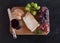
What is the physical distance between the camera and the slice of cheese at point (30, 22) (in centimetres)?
149

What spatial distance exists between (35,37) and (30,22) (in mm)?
87

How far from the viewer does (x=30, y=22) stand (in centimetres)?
150

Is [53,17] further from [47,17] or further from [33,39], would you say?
[33,39]

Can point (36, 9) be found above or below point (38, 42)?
above

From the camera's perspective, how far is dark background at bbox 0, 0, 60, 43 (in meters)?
1.50

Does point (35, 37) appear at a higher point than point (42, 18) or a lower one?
lower

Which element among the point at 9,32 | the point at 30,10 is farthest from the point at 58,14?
the point at 9,32

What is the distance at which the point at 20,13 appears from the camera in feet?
4.94

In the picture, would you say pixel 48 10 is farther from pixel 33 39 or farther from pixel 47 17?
pixel 33 39

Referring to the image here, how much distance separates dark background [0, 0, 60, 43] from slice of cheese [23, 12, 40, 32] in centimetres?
6

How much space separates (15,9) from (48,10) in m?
0.18

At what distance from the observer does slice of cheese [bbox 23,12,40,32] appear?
149 centimetres

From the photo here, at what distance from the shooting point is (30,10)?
1496mm

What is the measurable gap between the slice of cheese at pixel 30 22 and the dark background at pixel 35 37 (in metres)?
0.06
